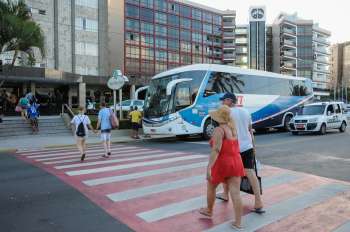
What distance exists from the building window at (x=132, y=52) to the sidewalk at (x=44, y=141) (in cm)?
6411

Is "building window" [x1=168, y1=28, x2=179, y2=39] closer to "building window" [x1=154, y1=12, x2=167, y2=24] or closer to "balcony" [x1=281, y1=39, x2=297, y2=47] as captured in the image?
"building window" [x1=154, y1=12, x2=167, y2=24]

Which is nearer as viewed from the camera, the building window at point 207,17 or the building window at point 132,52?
the building window at point 132,52

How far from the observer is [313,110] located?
22.5 m

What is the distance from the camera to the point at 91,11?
53.7 metres

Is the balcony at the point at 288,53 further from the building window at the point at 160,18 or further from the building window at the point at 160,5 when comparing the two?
the building window at the point at 160,5

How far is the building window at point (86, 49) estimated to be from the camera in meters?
52.0

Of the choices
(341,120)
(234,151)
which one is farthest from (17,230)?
(341,120)

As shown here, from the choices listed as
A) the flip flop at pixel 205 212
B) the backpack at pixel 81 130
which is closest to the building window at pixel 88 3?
the backpack at pixel 81 130

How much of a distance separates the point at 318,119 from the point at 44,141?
574 inches

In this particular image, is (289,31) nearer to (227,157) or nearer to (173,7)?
(173,7)

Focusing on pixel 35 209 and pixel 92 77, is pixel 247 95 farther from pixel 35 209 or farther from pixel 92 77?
pixel 92 77

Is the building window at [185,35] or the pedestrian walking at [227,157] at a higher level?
the building window at [185,35]

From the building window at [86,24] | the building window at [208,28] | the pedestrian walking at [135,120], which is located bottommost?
the pedestrian walking at [135,120]

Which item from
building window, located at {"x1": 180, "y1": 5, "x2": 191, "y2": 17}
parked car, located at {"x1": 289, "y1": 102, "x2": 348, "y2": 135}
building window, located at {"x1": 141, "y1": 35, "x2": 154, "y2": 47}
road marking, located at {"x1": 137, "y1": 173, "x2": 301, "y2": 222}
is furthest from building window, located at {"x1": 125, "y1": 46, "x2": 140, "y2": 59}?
road marking, located at {"x1": 137, "y1": 173, "x2": 301, "y2": 222}
